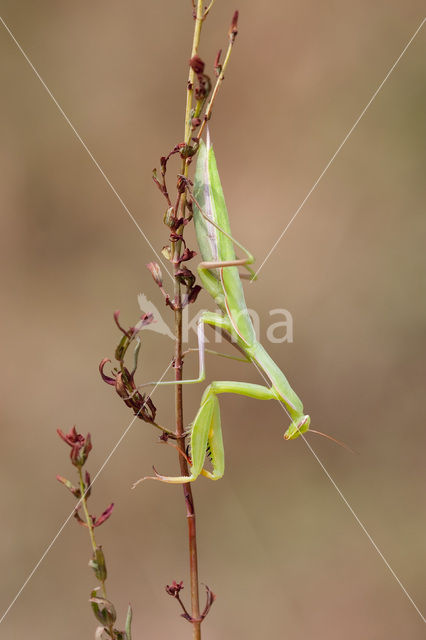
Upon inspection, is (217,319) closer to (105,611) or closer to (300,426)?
(300,426)

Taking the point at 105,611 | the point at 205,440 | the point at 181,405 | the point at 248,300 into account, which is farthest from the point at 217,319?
the point at 248,300

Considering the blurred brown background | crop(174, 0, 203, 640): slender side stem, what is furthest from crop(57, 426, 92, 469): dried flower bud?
the blurred brown background

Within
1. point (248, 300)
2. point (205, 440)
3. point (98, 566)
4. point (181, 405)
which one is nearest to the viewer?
point (98, 566)

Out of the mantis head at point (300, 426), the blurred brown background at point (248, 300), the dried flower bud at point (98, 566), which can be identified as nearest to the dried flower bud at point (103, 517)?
the dried flower bud at point (98, 566)

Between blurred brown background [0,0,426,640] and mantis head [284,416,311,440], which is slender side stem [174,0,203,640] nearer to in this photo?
mantis head [284,416,311,440]

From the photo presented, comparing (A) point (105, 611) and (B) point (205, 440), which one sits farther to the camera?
(B) point (205, 440)
